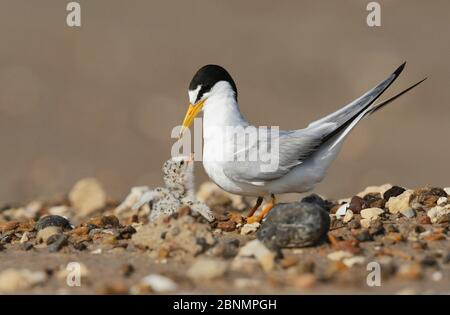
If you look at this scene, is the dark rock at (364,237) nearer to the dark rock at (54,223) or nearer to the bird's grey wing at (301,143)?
the bird's grey wing at (301,143)

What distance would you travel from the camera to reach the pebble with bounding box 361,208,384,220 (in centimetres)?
719

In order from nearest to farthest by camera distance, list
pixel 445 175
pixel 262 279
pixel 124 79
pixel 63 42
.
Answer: pixel 262 279 < pixel 445 175 < pixel 124 79 < pixel 63 42

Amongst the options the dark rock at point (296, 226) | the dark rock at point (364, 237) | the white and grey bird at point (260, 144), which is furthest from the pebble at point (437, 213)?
the dark rock at point (296, 226)

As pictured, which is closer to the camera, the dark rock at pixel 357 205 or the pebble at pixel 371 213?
the pebble at pixel 371 213

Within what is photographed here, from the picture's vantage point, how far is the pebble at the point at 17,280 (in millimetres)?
5812

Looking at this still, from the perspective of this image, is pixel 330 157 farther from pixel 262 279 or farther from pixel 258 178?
pixel 262 279

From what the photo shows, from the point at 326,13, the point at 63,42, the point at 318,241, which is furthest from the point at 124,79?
the point at 318,241

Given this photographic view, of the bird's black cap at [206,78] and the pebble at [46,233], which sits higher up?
the bird's black cap at [206,78]

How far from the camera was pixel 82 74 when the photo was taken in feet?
50.8

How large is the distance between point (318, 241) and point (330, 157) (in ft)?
3.81

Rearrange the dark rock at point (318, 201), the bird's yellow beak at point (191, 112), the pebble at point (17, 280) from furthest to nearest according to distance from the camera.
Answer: the dark rock at point (318, 201)
the bird's yellow beak at point (191, 112)
the pebble at point (17, 280)

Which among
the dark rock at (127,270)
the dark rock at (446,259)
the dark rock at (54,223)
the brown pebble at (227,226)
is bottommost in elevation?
the dark rock at (127,270)

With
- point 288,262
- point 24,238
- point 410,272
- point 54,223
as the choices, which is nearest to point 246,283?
point 288,262

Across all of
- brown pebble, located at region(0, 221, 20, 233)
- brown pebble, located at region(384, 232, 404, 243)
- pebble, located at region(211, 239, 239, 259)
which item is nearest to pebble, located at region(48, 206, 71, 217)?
brown pebble, located at region(0, 221, 20, 233)
